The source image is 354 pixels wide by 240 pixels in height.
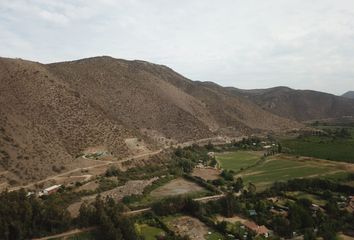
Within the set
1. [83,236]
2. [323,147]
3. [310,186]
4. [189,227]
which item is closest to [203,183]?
[310,186]

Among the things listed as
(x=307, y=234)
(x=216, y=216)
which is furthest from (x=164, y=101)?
(x=307, y=234)

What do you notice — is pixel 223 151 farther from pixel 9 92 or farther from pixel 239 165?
pixel 9 92

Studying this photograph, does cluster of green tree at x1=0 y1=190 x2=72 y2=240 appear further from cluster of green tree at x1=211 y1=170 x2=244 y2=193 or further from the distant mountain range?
cluster of green tree at x1=211 y1=170 x2=244 y2=193

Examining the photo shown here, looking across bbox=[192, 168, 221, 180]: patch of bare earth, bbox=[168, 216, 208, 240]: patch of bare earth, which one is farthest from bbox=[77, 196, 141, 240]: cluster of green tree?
bbox=[192, 168, 221, 180]: patch of bare earth

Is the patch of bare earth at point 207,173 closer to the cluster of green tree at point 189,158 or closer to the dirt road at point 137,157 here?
the cluster of green tree at point 189,158

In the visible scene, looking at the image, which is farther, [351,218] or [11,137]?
[11,137]

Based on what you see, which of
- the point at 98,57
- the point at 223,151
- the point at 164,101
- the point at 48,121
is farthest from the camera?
the point at 98,57

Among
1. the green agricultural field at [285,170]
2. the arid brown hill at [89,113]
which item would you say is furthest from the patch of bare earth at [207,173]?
the arid brown hill at [89,113]
